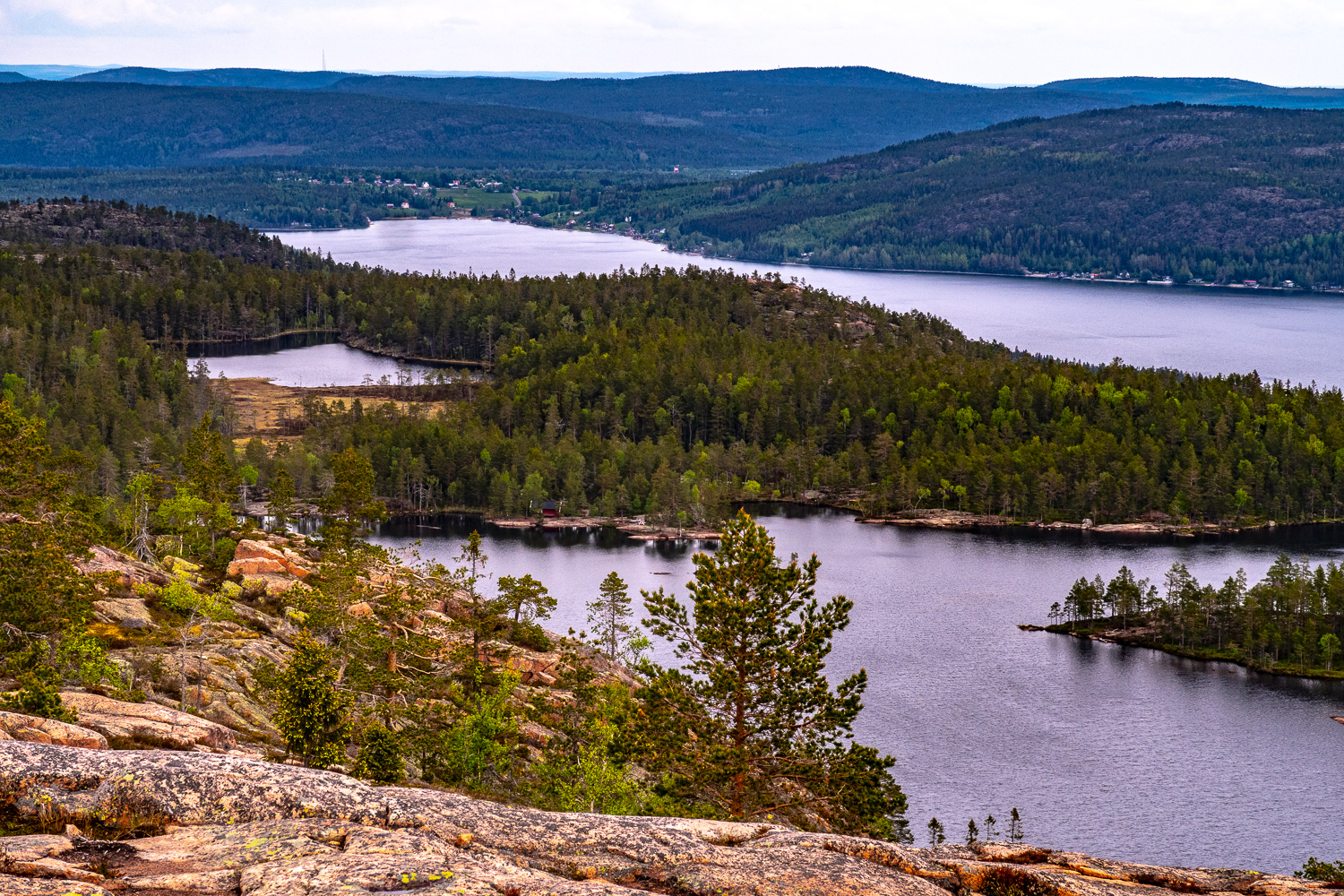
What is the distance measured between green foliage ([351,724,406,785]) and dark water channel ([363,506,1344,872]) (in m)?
37.9

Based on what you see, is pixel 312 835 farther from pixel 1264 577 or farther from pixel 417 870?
pixel 1264 577

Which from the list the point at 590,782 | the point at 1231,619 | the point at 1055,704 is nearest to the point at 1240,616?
the point at 1231,619

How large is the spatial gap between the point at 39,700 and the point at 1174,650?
89882 millimetres

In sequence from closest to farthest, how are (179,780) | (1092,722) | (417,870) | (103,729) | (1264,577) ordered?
1. (417,870)
2. (179,780)
3. (103,729)
4. (1092,722)
5. (1264,577)

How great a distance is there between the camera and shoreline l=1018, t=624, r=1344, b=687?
9662 cm

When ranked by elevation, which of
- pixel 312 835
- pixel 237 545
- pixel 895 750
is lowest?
pixel 895 750

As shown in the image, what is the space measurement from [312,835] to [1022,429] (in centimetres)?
15870

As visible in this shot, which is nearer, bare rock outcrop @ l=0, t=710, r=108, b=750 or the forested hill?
bare rock outcrop @ l=0, t=710, r=108, b=750

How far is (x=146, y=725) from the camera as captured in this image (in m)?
38.2

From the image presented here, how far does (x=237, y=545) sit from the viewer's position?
77.1 m

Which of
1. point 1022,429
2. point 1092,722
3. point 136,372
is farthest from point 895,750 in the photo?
point 136,372

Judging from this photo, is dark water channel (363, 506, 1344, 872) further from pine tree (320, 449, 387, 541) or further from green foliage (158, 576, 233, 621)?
green foliage (158, 576, 233, 621)

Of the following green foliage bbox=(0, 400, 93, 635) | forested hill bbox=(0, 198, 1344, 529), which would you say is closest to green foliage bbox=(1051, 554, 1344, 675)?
forested hill bbox=(0, 198, 1344, 529)

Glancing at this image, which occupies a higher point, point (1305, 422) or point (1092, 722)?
point (1305, 422)
